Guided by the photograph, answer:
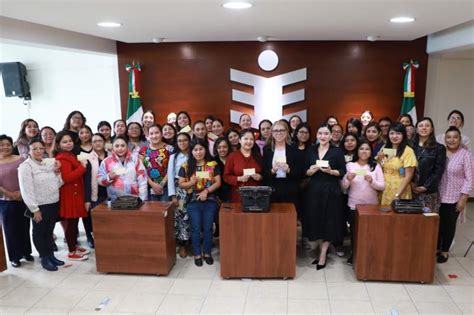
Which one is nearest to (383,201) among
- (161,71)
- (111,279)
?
(111,279)

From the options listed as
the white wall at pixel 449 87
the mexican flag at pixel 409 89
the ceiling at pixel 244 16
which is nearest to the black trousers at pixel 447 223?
the ceiling at pixel 244 16

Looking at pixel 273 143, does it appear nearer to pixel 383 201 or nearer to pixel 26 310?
pixel 383 201

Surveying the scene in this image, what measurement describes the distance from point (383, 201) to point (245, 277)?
1604mm

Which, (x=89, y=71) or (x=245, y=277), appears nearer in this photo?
(x=245, y=277)

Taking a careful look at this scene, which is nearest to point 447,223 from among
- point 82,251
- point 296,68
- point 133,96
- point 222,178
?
point 222,178

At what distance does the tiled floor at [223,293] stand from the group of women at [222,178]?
0.25m

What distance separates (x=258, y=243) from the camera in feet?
11.7

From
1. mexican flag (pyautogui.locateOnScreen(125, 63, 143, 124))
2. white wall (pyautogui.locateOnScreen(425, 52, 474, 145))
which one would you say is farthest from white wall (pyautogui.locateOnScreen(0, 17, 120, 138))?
white wall (pyautogui.locateOnScreen(425, 52, 474, 145))

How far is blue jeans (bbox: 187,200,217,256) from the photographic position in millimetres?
3979

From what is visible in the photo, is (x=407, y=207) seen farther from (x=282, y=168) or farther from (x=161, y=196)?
(x=161, y=196)

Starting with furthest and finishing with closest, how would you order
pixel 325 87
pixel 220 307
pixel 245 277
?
1. pixel 325 87
2. pixel 245 277
3. pixel 220 307

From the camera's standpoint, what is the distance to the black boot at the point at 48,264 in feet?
13.0

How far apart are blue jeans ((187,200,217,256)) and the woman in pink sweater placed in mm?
1408

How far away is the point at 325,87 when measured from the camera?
6.26 metres
